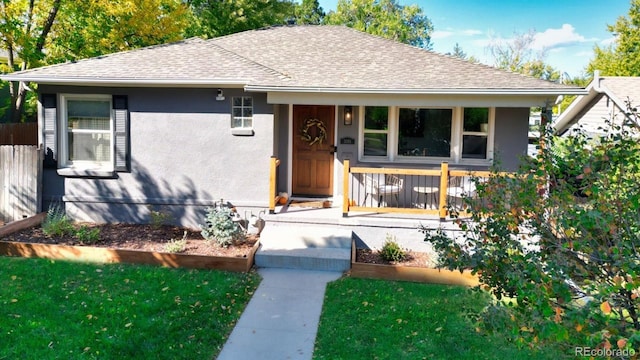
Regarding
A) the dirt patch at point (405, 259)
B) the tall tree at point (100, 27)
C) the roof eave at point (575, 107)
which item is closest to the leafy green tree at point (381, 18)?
the roof eave at point (575, 107)

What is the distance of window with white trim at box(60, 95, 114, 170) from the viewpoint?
9617 mm

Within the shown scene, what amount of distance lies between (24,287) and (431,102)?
710 cm

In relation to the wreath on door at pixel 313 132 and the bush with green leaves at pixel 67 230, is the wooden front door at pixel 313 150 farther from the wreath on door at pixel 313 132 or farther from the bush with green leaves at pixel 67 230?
the bush with green leaves at pixel 67 230

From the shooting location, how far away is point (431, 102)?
28.9ft

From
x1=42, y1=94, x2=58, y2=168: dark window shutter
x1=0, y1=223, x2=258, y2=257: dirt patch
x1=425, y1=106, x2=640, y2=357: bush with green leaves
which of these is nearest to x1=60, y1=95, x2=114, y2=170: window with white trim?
x1=42, y1=94, x2=58, y2=168: dark window shutter

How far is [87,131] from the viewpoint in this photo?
9.68 meters

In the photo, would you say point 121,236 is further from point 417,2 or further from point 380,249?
point 417,2

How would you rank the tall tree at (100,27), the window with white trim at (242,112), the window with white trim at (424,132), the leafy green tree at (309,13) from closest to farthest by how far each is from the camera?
the window with white trim at (242,112) < the window with white trim at (424,132) < the tall tree at (100,27) < the leafy green tree at (309,13)

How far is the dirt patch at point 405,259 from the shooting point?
7.77 m

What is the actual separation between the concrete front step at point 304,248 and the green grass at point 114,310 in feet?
2.34

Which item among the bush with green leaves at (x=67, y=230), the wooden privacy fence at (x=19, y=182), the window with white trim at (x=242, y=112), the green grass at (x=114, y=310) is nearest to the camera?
the green grass at (x=114, y=310)

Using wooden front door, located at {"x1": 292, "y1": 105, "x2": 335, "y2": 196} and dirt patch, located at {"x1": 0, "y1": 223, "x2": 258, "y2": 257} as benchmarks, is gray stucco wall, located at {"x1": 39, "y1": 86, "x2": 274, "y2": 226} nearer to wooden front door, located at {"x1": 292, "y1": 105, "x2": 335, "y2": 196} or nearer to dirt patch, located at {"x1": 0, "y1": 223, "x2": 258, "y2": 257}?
dirt patch, located at {"x1": 0, "y1": 223, "x2": 258, "y2": 257}

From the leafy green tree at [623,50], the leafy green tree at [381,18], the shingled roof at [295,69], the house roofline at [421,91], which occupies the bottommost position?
the house roofline at [421,91]

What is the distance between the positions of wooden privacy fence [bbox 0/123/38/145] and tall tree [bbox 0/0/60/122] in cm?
126
